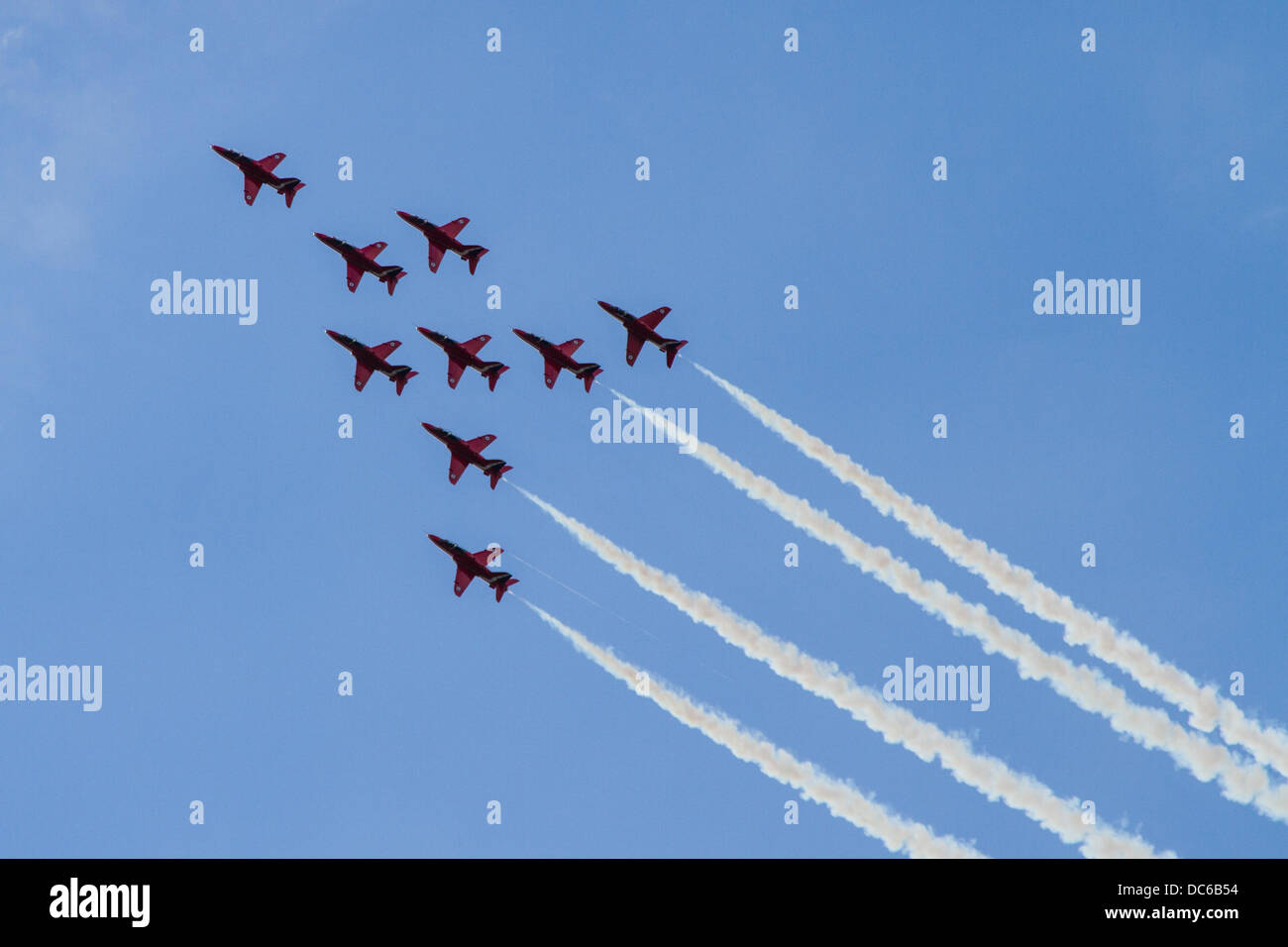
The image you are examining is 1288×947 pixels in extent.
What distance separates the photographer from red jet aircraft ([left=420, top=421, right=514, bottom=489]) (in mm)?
123438

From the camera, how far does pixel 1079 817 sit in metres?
111

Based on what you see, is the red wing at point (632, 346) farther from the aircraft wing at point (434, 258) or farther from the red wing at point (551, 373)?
the aircraft wing at point (434, 258)

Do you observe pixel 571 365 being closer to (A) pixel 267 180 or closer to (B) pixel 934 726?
(A) pixel 267 180

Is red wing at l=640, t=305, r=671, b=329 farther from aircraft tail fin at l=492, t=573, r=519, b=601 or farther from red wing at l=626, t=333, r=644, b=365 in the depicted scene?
aircraft tail fin at l=492, t=573, r=519, b=601

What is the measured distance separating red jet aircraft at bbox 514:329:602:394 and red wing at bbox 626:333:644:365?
3029 mm

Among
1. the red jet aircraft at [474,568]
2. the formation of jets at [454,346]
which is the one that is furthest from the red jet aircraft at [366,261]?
the red jet aircraft at [474,568]

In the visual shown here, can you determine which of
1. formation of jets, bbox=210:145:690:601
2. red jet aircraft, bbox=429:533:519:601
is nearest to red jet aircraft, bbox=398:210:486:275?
formation of jets, bbox=210:145:690:601

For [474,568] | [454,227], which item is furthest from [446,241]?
[474,568]

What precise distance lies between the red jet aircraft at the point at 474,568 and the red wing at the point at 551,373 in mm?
11201

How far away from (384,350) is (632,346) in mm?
15651

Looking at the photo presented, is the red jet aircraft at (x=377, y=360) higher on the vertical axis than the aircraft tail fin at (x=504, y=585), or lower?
higher

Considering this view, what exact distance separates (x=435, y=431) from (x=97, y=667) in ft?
83.3

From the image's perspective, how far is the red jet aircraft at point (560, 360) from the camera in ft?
413

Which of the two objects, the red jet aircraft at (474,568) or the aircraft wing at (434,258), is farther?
the aircraft wing at (434,258)
